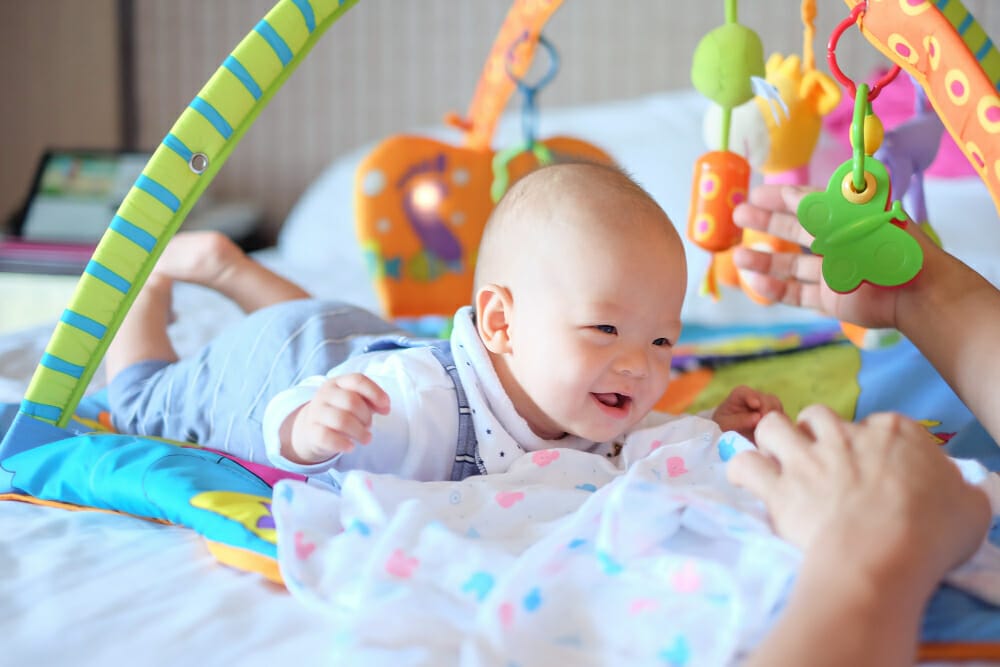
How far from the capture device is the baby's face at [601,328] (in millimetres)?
793

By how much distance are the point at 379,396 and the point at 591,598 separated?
0.25 m

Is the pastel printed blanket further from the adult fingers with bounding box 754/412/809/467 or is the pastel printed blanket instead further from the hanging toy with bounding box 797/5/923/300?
the hanging toy with bounding box 797/5/923/300

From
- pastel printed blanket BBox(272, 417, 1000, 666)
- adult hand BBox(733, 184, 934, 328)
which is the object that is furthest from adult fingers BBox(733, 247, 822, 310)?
pastel printed blanket BBox(272, 417, 1000, 666)

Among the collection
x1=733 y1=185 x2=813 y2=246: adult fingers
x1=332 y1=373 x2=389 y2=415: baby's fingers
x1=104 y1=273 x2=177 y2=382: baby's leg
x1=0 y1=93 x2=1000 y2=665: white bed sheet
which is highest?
x1=733 y1=185 x2=813 y2=246: adult fingers

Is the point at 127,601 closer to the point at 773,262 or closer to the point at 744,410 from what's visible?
the point at 744,410

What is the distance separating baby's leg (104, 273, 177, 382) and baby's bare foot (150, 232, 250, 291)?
19mm

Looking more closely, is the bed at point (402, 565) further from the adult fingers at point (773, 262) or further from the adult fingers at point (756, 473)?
the adult fingers at point (773, 262)

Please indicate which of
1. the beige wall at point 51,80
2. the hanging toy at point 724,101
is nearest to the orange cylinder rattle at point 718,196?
the hanging toy at point 724,101

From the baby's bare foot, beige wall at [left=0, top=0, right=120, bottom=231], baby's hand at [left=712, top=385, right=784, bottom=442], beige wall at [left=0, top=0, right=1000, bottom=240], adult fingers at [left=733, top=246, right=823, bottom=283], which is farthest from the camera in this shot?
beige wall at [left=0, top=0, right=120, bottom=231]

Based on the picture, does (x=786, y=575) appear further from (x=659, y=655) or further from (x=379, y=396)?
(x=379, y=396)

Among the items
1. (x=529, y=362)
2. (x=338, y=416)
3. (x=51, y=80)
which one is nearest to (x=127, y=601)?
(x=338, y=416)

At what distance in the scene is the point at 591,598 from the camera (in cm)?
57

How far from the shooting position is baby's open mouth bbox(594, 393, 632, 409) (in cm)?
82

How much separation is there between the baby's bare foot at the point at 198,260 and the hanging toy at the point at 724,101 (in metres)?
0.56
